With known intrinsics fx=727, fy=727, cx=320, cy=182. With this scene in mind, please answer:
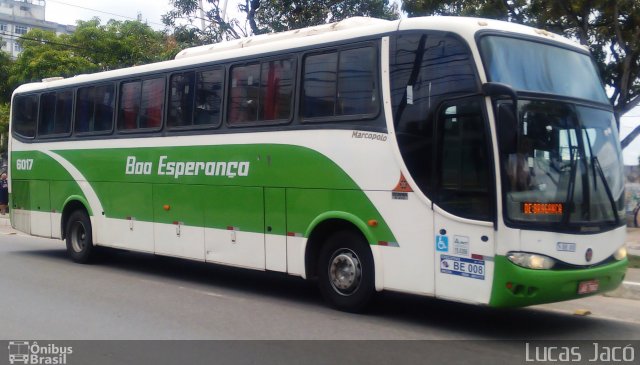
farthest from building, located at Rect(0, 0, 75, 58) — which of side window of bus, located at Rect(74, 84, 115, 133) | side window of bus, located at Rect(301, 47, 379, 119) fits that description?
side window of bus, located at Rect(301, 47, 379, 119)

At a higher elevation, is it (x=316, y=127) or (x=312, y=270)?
(x=316, y=127)

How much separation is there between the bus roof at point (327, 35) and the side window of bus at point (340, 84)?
244 millimetres

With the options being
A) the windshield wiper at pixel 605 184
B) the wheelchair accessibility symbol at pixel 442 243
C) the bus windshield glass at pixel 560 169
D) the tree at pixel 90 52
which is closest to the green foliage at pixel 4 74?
the tree at pixel 90 52

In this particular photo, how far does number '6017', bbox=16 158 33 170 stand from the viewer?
1510 cm

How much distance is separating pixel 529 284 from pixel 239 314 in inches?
145

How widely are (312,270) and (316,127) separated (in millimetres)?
1917

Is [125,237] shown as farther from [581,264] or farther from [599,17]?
[599,17]

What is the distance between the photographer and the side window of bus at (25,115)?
1518 centimetres

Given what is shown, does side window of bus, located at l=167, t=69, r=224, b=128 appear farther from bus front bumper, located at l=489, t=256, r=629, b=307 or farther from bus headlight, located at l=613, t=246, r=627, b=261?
bus headlight, located at l=613, t=246, r=627, b=261

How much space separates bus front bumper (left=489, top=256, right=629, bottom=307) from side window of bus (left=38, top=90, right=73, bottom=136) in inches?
381

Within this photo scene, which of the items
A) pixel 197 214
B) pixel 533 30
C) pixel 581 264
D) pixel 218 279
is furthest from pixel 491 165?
pixel 218 279

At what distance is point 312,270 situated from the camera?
9.76 metres

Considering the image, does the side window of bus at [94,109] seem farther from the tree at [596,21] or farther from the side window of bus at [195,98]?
the tree at [596,21]

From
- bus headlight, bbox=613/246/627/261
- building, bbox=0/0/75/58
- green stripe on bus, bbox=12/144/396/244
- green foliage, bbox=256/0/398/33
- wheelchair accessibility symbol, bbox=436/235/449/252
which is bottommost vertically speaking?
bus headlight, bbox=613/246/627/261
